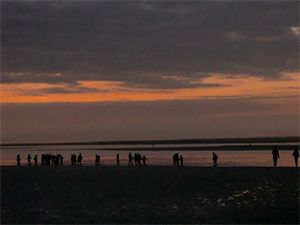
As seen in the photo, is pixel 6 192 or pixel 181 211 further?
pixel 6 192

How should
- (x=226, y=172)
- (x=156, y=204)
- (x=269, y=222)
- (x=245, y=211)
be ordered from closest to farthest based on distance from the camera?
(x=269, y=222), (x=245, y=211), (x=156, y=204), (x=226, y=172)

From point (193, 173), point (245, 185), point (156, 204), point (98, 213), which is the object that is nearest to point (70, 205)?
point (98, 213)

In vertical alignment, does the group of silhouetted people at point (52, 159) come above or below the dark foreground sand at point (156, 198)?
above

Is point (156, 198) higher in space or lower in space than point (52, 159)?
lower

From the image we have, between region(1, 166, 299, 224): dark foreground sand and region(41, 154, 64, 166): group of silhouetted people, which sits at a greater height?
region(41, 154, 64, 166): group of silhouetted people

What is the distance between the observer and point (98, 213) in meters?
20.0

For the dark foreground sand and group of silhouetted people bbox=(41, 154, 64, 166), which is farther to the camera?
group of silhouetted people bbox=(41, 154, 64, 166)

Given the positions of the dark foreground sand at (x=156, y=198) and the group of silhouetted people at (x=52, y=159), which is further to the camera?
the group of silhouetted people at (x=52, y=159)

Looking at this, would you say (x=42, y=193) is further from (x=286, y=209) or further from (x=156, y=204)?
(x=286, y=209)

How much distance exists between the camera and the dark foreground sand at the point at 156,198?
18.8m

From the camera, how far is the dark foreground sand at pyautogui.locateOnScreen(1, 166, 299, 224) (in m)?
18.8

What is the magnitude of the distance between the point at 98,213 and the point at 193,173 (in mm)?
17627

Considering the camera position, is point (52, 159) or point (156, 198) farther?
point (52, 159)

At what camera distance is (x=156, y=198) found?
940 inches
